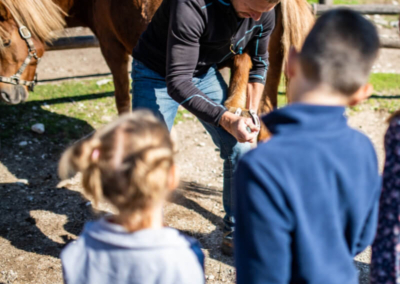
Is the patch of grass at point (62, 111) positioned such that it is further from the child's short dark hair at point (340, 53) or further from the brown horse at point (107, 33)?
the child's short dark hair at point (340, 53)

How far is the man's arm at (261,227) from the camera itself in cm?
92

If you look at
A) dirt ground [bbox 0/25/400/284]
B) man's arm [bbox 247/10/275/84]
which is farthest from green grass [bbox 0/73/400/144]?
man's arm [bbox 247/10/275/84]

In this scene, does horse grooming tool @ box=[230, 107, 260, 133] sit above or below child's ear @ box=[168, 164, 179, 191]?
below

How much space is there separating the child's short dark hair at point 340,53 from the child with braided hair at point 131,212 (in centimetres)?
46

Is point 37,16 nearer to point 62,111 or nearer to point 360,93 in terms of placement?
point 62,111

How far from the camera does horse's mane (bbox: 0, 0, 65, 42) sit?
2.96 m

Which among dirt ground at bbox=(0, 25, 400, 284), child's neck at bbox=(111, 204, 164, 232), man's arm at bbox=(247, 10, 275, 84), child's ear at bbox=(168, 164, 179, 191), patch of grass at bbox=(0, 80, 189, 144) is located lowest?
dirt ground at bbox=(0, 25, 400, 284)

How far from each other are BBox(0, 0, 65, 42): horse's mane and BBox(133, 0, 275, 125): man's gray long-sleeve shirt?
4.56 ft

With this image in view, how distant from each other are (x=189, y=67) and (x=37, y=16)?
1862mm

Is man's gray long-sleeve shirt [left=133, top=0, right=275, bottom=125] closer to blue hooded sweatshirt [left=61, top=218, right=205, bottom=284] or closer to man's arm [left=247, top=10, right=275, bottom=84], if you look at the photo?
man's arm [left=247, top=10, right=275, bottom=84]

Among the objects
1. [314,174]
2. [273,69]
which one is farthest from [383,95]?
[314,174]

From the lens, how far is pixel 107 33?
3.09m

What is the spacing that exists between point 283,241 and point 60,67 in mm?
5479

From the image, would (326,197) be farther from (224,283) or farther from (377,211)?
(224,283)
